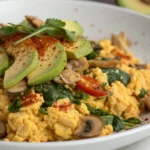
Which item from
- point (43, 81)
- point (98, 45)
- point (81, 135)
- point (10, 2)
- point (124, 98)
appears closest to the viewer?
point (81, 135)

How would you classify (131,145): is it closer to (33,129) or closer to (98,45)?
(33,129)

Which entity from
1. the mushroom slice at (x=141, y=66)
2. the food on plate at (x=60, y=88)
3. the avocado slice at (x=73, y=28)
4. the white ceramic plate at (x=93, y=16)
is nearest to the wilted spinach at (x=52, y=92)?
the food on plate at (x=60, y=88)

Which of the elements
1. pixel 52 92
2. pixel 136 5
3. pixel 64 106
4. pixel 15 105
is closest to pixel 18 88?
pixel 15 105

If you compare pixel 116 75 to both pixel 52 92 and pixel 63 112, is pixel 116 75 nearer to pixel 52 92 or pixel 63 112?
pixel 52 92

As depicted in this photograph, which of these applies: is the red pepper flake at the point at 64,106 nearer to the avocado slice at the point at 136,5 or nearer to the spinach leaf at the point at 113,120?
the spinach leaf at the point at 113,120

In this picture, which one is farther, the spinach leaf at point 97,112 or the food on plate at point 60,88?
the spinach leaf at point 97,112

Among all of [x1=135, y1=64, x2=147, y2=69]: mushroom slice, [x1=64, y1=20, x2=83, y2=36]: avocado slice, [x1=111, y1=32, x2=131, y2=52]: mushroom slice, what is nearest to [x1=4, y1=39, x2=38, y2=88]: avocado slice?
[x1=64, y1=20, x2=83, y2=36]: avocado slice

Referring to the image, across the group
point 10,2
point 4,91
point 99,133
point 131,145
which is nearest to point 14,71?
point 4,91
